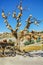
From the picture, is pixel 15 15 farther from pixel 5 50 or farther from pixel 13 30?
pixel 5 50

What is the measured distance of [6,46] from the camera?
1677 centimetres

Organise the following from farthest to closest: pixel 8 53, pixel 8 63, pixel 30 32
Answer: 1. pixel 30 32
2. pixel 8 53
3. pixel 8 63

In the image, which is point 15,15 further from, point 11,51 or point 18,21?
point 11,51

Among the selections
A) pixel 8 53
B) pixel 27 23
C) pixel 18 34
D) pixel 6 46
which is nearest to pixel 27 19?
pixel 27 23

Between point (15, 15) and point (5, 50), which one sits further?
point (15, 15)

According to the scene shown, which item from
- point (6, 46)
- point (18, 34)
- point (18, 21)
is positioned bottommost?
point (6, 46)

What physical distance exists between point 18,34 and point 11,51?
6.49 metres

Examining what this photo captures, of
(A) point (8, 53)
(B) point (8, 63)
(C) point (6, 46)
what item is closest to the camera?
(B) point (8, 63)

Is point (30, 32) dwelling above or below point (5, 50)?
above

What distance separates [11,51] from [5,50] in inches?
20.6

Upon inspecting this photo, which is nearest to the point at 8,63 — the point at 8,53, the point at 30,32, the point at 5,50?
the point at 8,53

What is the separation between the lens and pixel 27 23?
22.5 m

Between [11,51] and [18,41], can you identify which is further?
[18,41]

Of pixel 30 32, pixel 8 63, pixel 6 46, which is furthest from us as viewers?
pixel 30 32
